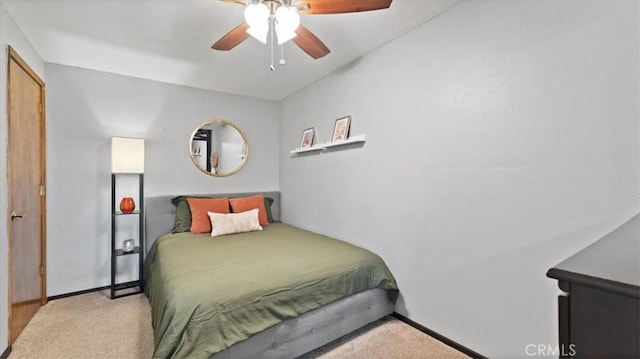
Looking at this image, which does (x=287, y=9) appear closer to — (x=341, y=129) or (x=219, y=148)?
(x=341, y=129)

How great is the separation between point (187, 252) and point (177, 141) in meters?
1.68

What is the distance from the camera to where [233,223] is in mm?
3074

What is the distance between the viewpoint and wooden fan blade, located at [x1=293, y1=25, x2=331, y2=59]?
1.79 m

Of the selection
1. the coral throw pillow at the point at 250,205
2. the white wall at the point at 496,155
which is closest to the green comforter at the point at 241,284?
the white wall at the point at 496,155

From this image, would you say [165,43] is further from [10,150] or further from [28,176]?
[28,176]

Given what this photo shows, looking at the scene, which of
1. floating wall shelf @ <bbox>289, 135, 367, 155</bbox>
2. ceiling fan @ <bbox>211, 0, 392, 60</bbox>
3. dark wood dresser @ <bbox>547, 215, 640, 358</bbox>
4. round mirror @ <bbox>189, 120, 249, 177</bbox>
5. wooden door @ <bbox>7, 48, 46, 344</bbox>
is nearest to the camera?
dark wood dresser @ <bbox>547, 215, 640, 358</bbox>

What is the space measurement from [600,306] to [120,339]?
2.76m

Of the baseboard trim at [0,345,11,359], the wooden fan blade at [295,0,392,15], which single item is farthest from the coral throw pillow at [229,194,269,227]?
the wooden fan blade at [295,0,392,15]

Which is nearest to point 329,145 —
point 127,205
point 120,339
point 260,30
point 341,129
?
point 341,129

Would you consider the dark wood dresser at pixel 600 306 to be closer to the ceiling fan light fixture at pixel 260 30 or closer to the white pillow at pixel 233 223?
the ceiling fan light fixture at pixel 260 30

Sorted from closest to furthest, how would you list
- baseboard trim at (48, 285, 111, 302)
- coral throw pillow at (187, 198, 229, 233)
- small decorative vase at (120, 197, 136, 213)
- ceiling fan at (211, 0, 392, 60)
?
ceiling fan at (211, 0, 392, 60) → baseboard trim at (48, 285, 111, 302) → small decorative vase at (120, 197, 136, 213) → coral throw pillow at (187, 198, 229, 233)

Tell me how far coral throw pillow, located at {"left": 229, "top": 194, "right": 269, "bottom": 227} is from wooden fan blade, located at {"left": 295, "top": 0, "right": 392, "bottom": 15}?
240 cm

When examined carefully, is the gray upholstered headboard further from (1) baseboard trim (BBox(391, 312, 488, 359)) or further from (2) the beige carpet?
(1) baseboard trim (BBox(391, 312, 488, 359))

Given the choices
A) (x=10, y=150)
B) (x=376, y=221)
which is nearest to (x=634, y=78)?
(x=376, y=221)
